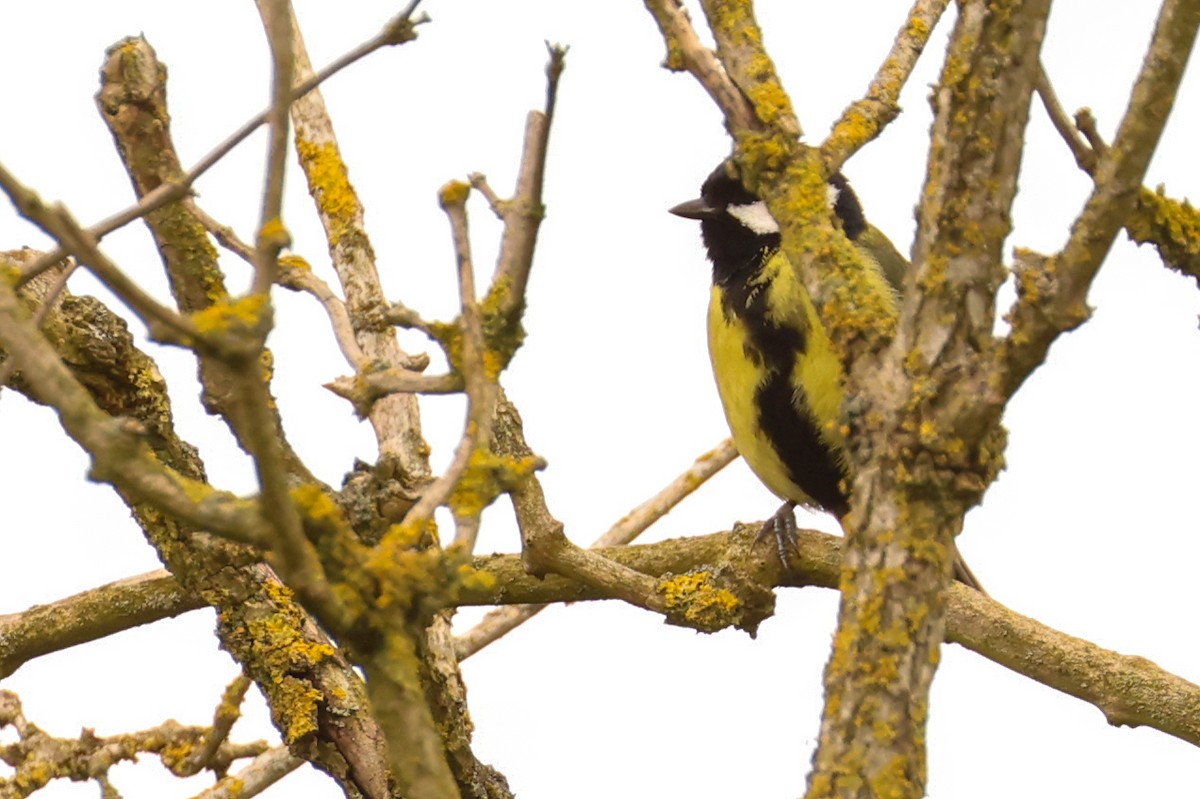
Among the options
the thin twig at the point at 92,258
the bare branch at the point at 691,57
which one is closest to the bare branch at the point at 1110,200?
the bare branch at the point at 691,57

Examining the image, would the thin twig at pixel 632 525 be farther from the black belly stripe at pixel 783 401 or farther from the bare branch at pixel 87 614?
the bare branch at pixel 87 614

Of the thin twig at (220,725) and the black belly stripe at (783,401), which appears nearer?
the thin twig at (220,725)

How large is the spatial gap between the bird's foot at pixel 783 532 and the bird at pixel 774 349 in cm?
33

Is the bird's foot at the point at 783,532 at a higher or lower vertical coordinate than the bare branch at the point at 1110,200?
higher

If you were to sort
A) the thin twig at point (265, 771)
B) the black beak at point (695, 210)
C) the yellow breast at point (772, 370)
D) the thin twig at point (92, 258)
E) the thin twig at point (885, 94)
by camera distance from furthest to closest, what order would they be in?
1. the black beak at point (695, 210)
2. the yellow breast at point (772, 370)
3. the thin twig at point (265, 771)
4. the thin twig at point (885, 94)
5. the thin twig at point (92, 258)

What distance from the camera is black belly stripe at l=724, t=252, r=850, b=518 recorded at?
9.38ft

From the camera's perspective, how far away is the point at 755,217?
10.3 feet

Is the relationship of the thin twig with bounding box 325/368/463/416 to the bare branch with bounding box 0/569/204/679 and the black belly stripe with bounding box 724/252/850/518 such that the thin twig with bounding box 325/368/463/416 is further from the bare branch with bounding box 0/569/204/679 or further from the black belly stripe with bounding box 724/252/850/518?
the black belly stripe with bounding box 724/252/850/518

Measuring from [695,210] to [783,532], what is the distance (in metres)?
1.00

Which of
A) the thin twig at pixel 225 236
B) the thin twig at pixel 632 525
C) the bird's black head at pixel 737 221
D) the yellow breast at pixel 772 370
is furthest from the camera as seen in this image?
the bird's black head at pixel 737 221

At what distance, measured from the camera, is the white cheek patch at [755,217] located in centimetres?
310

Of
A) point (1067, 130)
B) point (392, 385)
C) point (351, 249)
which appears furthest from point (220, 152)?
point (351, 249)

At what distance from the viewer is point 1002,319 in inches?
53.4

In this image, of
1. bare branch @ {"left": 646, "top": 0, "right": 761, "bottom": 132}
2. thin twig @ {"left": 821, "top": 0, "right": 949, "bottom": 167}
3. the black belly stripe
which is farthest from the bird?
bare branch @ {"left": 646, "top": 0, "right": 761, "bottom": 132}
